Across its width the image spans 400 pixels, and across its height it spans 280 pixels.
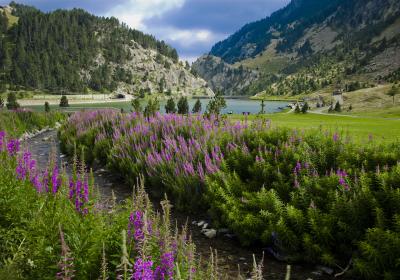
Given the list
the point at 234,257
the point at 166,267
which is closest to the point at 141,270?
the point at 166,267

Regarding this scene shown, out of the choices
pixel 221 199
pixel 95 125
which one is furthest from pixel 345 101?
pixel 221 199

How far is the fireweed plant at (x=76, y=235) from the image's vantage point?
339 cm

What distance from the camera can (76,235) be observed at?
4066mm

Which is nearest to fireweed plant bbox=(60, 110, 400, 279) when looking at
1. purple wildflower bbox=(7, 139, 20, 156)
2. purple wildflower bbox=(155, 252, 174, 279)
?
purple wildflower bbox=(155, 252, 174, 279)

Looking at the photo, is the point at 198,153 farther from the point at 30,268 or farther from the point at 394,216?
the point at 30,268

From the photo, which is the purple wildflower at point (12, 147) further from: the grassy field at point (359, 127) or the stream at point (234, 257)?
the grassy field at point (359, 127)

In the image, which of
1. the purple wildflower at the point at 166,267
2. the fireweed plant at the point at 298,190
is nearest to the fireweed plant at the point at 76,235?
the purple wildflower at the point at 166,267

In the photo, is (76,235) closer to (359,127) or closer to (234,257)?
(234,257)

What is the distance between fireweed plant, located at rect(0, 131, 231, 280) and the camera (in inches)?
134

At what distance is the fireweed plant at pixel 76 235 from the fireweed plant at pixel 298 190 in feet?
1.38

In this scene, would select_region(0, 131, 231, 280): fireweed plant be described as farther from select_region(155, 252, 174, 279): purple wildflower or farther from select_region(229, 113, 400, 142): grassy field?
select_region(229, 113, 400, 142): grassy field

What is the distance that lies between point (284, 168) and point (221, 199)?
1405 mm

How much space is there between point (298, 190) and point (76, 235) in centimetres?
401

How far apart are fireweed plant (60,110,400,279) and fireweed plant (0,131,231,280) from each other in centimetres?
42
